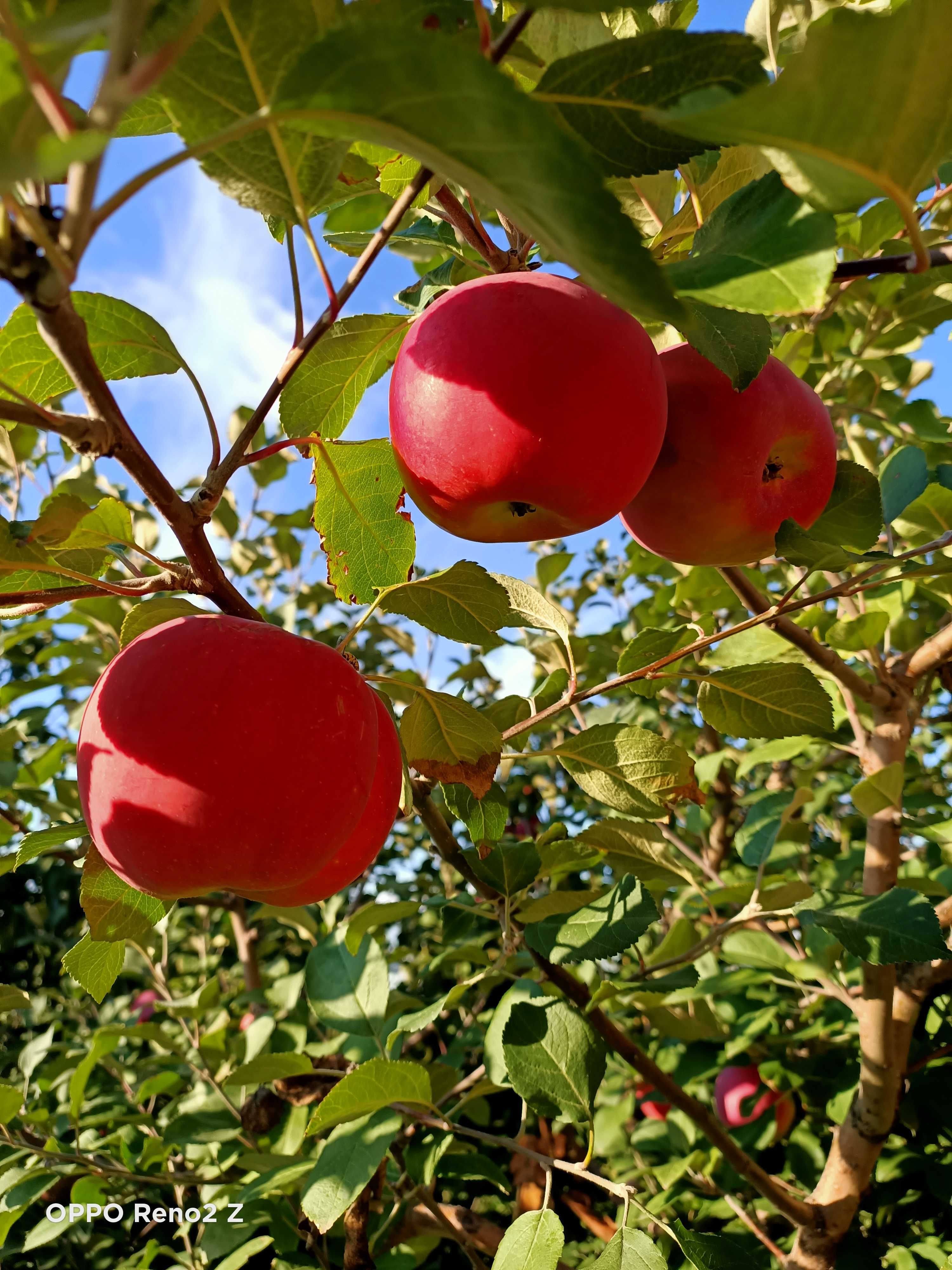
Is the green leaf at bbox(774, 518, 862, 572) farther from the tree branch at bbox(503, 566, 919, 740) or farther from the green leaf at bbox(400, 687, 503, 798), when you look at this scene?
the green leaf at bbox(400, 687, 503, 798)

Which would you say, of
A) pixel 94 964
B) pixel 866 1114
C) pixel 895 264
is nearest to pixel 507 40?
pixel 895 264

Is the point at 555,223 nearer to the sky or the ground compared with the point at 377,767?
nearer to the sky

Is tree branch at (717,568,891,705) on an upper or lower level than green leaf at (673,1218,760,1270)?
upper

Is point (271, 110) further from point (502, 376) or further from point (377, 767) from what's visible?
point (377, 767)

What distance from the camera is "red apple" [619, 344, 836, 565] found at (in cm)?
90

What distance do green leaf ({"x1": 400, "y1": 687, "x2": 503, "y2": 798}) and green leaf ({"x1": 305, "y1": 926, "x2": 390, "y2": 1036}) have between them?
21.8 inches

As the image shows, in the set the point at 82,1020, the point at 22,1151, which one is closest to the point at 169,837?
the point at 22,1151

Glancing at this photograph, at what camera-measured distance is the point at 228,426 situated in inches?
122

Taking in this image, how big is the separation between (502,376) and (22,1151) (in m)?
1.65

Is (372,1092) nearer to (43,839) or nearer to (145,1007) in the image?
(43,839)

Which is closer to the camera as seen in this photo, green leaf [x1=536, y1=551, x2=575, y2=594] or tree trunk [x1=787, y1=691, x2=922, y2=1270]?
tree trunk [x1=787, y1=691, x2=922, y2=1270]

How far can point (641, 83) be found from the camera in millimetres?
556

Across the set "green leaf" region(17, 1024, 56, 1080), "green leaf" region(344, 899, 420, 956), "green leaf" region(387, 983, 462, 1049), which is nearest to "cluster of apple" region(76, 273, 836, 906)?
"green leaf" region(387, 983, 462, 1049)

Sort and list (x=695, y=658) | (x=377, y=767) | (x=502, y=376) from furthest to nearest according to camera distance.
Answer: (x=695, y=658) → (x=377, y=767) → (x=502, y=376)
